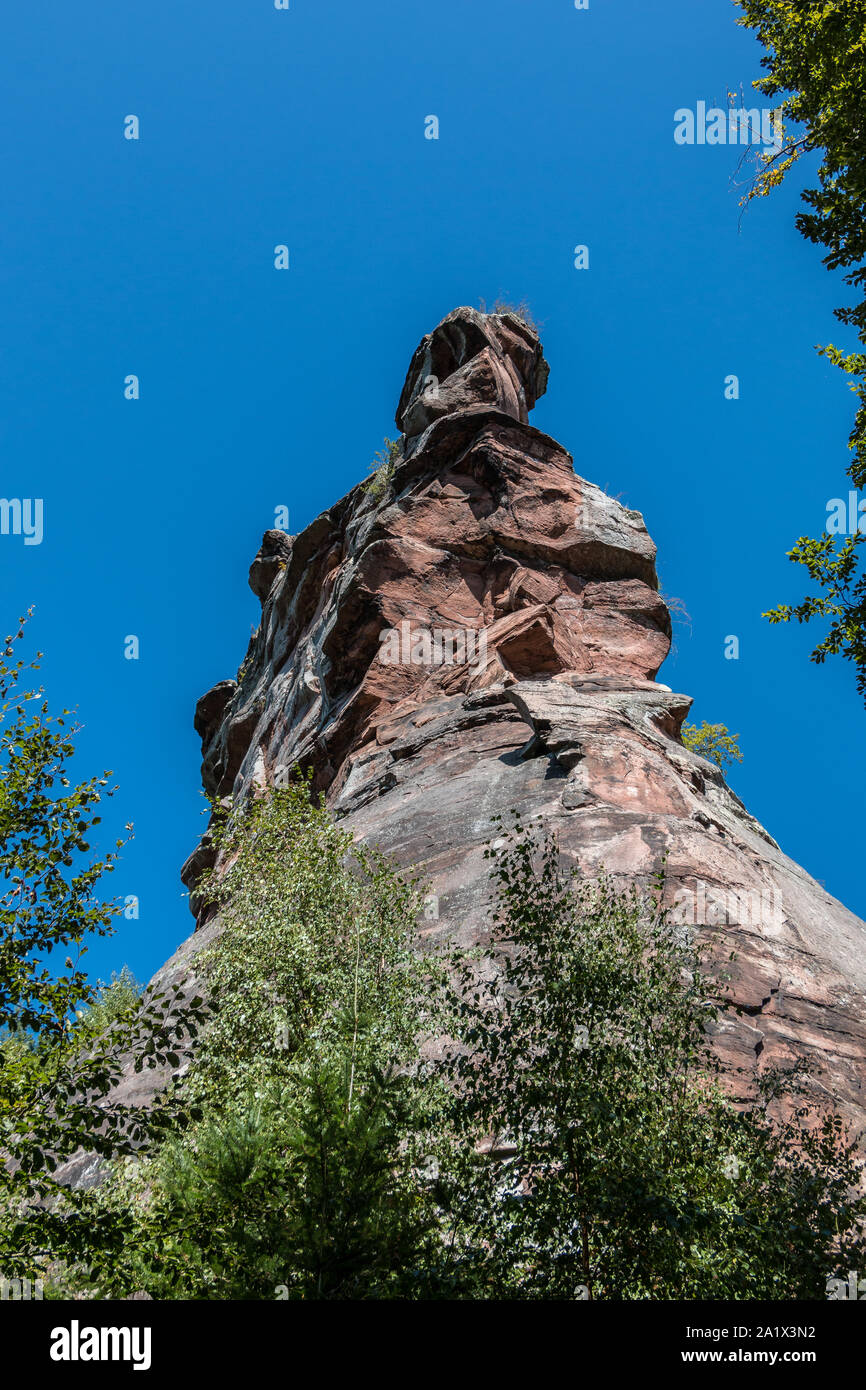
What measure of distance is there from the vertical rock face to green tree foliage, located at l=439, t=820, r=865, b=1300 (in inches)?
97.0

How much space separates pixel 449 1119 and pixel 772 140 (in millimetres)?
17438

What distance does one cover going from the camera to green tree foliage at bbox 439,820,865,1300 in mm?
7188

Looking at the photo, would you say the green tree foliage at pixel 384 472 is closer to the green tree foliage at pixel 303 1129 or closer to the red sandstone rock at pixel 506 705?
the red sandstone rock at pixel 506 705

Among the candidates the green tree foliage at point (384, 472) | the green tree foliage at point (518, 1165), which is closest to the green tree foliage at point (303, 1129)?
the green tree foliage at point (518, 1165)

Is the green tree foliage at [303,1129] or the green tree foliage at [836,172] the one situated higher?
the green tree foliage at [836,172]

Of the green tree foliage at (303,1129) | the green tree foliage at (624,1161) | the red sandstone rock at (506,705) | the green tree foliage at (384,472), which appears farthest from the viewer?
the green tree foliage at (384,472)

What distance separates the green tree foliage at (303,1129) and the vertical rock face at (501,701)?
287 cm

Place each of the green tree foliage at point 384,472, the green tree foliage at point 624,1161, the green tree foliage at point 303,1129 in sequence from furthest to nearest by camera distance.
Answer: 1. the green tree foliage at point 384,472
2. the green tree foliage at point 303,1129
3. the green tree foliage at point 624,1161

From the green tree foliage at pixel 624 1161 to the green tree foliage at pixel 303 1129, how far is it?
65cm

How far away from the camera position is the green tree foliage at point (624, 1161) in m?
7.19

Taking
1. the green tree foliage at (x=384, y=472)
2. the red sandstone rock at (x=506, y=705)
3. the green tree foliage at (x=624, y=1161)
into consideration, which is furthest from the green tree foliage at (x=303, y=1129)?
the green tree foliage at (x=384, y=472)

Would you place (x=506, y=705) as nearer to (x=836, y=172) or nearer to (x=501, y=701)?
(x=501, y=701)

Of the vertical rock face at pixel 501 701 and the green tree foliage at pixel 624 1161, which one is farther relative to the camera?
the vertical rock face at pixel 501 701

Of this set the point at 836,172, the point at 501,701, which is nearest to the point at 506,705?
the point at 501,701
